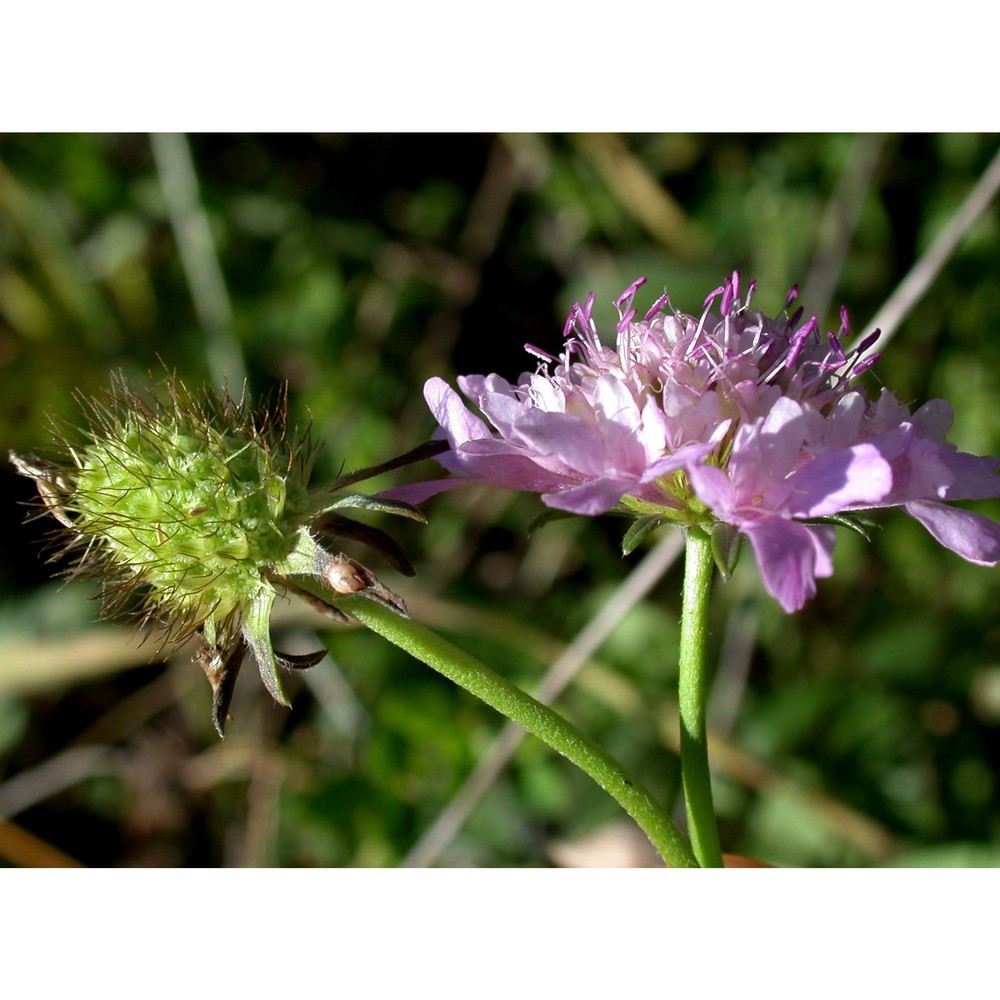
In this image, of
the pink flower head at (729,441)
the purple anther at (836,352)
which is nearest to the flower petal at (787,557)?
the pink flower head at (729,441)

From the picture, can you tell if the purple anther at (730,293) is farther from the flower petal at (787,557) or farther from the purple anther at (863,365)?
the flower petal at (787,557)

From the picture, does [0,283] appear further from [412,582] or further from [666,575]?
[666,575]

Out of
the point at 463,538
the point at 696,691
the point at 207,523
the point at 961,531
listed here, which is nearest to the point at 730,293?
the point at 961,531

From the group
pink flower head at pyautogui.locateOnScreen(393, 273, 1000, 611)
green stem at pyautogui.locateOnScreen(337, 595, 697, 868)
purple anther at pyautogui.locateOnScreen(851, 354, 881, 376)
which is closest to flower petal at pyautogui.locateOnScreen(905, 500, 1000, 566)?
pink flower head at pyautogui.locateOnScreen(393, 273, 1000, 611)

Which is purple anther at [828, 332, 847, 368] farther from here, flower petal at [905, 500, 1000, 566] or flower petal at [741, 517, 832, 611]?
flower petal at [741, 517, 832, 611]

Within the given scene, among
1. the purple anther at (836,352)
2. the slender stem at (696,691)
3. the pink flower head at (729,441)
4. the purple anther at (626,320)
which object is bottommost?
the slender stem at (696,691)

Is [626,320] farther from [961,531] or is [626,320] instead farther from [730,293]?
[961,531]

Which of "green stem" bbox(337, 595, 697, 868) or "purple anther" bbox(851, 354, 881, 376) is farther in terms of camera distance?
"purple anther" bbox(851, 354, 881, 376)
